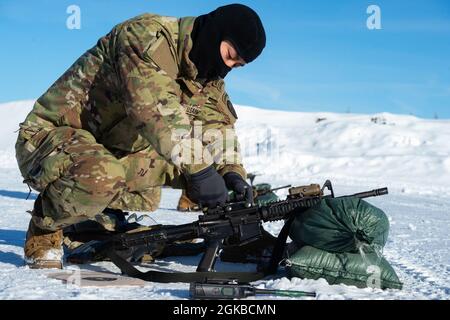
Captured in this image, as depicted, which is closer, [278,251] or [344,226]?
[344,226]

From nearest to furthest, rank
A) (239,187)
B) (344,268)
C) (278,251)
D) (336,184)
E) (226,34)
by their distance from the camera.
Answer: (344,268) < (226,34) < (278,251) < (239,187) < (336,184)

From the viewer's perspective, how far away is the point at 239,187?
3.13 metres

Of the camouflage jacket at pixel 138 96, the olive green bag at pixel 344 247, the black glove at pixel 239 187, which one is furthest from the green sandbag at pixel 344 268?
the camouflage jacket at pixel 138 96

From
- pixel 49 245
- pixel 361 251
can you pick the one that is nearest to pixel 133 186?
pixel 49 245

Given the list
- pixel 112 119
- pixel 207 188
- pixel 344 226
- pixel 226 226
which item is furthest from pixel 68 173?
pixel 344 226

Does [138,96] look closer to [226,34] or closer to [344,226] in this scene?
[226,34]

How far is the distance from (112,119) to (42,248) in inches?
30.3

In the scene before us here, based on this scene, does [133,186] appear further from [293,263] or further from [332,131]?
[332,131]

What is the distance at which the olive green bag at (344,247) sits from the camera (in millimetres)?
2707

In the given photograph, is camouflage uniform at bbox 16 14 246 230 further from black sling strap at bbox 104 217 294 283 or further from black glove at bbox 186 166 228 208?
black sling strap at bbox 104 217 294 283

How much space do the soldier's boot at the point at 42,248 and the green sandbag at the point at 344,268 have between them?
120 cm

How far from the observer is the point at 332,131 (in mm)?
25328

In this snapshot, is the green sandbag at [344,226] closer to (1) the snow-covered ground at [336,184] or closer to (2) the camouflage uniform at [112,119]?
(1) the snow-covered ground at [336,184]

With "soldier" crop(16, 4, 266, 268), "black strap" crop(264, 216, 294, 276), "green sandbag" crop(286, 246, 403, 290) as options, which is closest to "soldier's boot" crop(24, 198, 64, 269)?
"soldier" crop(16, 4, 266, 268)
